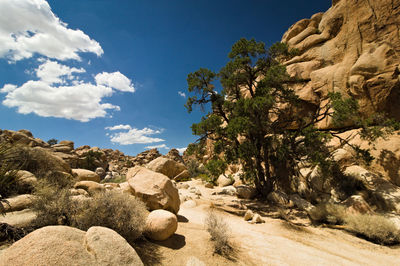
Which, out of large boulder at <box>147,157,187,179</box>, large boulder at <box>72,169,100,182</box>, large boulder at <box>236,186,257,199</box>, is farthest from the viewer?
large boulder at <box>147,157,187,179</box>

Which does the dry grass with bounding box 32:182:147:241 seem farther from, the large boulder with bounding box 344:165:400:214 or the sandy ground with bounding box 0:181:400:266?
the large boulder with bounding box 344:165:400:214

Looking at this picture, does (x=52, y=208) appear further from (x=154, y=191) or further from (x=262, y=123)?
(x=262, y=123)

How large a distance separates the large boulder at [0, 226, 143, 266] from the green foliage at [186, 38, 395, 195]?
26.2 ft

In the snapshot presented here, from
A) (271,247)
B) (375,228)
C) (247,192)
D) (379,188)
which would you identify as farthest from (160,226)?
(379,188)

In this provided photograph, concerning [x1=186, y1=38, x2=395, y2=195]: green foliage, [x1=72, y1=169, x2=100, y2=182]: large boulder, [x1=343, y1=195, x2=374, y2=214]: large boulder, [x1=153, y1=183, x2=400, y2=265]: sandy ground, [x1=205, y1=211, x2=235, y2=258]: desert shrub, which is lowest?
[x1=153, y1=183, x2=400, y2=265]: sandy ground

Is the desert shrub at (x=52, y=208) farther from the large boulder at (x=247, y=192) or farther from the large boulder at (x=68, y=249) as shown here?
the large boulder at (x=247, y=192)

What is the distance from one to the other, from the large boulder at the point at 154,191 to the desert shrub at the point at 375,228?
7.16m

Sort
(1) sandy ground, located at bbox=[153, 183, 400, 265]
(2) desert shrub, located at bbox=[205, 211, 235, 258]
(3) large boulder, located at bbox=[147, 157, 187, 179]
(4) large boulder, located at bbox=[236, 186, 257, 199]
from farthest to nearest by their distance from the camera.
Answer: (3) large boulder, located at bbox=[147, 157, 187, 179] → (4) large boulder, located at bbox=[236, 186, 257, 199] → (2) desert shrub, located at bbox=[205, 211, 235, 258] → (1) sandy ground, located at bbox=[153, 183, 400, 265]

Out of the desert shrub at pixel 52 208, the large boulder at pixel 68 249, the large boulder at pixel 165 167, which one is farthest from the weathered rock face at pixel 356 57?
the large boulder at pixel 165 167

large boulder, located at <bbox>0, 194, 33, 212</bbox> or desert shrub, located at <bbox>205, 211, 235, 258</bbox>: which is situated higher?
large boulder, located at <bbox>0, 194, 33, 212</bbox>

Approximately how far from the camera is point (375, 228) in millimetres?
6621

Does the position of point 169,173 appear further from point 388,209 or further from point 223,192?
point 388,209

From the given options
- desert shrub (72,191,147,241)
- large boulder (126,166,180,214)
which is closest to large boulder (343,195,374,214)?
large boulder (126,166,180,214)

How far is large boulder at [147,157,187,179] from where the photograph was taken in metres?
21.2
